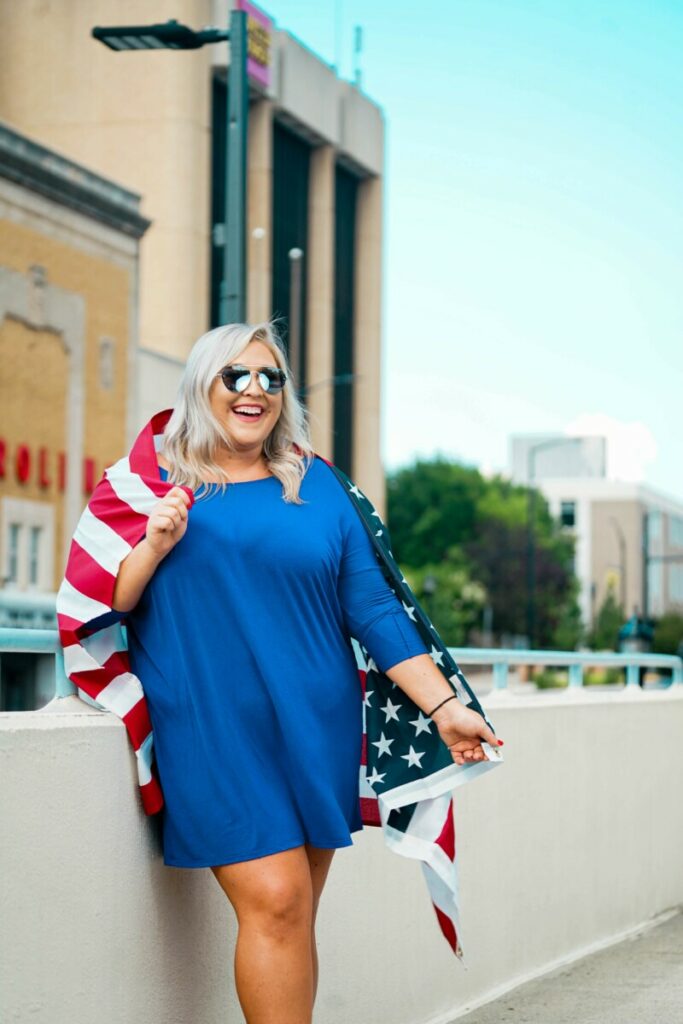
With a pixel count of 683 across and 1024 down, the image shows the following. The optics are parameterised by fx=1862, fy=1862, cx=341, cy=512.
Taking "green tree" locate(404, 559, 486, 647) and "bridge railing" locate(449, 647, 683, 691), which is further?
"green tree" locate(404, 559, 486, 647)

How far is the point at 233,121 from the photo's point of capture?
13.3 meters

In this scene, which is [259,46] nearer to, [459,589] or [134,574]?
[459,589]

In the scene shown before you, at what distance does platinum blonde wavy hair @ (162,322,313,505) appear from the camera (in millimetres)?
4316

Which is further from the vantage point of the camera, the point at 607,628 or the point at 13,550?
the point at 607,628

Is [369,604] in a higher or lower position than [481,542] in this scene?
lower

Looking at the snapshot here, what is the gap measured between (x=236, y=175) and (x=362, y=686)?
29.6 feet

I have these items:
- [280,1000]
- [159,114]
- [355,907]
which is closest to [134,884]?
[280,1000]

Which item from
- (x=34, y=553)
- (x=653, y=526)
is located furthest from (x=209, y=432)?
(x=653, y=526)

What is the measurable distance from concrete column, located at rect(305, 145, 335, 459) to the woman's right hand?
65.4m

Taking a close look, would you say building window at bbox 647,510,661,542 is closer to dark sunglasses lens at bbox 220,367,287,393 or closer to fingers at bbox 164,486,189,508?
dark sunglasses lens at bbox 220,367,287,393

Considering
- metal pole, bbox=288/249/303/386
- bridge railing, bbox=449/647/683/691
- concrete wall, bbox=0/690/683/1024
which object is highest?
metal pole, bbox=288/249/303/386

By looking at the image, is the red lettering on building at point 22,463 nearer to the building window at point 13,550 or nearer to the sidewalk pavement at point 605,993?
the building window at point 13,550

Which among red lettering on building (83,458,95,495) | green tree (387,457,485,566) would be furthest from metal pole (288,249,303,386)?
green tree (387,457,485,566)

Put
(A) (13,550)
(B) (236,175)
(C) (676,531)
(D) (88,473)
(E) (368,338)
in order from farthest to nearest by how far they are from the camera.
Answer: (C) (676,531), (E) (368,338), (D) (88,473), (A) (13,550), (B) (236,175)
